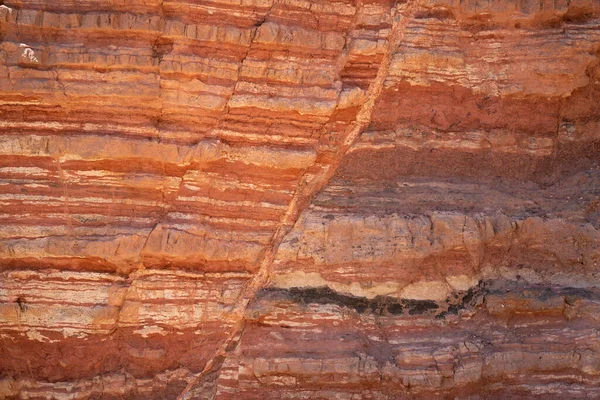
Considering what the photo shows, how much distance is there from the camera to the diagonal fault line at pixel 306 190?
554 centimetres

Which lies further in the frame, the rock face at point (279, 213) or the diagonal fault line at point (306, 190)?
the diagonal fault line at point (306, 190)

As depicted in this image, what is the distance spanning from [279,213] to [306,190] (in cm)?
31

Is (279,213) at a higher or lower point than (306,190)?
lower

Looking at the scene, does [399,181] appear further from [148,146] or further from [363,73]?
[148,146]

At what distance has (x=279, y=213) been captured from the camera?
558 cm

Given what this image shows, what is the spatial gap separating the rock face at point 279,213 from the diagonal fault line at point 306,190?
0.02 m

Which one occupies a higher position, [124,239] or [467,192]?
[467,192]

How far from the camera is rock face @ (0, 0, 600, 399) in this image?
210 inches

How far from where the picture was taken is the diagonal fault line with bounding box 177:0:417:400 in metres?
5.54

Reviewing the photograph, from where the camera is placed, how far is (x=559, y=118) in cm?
594

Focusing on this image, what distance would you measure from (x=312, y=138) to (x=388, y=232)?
3.30ft

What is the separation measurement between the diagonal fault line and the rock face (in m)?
0.02

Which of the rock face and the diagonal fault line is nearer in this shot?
the rock face

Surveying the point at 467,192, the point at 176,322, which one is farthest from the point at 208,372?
the point at 467,192
